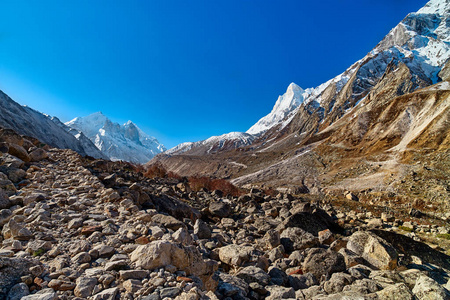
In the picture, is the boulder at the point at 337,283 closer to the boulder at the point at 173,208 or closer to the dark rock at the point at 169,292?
the dark rock at the point at 169,292

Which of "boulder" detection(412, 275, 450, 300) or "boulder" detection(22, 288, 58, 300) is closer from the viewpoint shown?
"boulder" detection(22, 288, 58, 300)

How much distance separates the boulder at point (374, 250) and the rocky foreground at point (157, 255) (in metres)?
0.03

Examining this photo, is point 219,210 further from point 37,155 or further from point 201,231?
point 37,155

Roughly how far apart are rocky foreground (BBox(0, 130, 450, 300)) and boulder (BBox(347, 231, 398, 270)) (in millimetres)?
29

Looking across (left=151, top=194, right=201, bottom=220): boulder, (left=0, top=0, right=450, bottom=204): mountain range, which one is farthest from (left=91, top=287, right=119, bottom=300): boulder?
(left=0, top=0, right=450, bottom=204): mountain range

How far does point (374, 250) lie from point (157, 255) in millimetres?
6911

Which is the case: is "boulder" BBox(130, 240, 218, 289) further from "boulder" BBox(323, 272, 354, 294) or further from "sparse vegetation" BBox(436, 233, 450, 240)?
"sparse vegetation" BBox(436, 233, 450, 240)

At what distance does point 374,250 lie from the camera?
6930 mm

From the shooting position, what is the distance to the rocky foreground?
9.62ft

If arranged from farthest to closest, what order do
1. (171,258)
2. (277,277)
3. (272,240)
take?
(272,240) < (277,277) < (171,258)

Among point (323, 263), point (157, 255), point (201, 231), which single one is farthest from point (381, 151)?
point (157, 255)

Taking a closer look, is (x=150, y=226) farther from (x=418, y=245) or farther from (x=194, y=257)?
(x=418, y=245)

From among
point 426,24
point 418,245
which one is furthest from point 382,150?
point 426,24

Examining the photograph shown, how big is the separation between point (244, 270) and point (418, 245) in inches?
348
